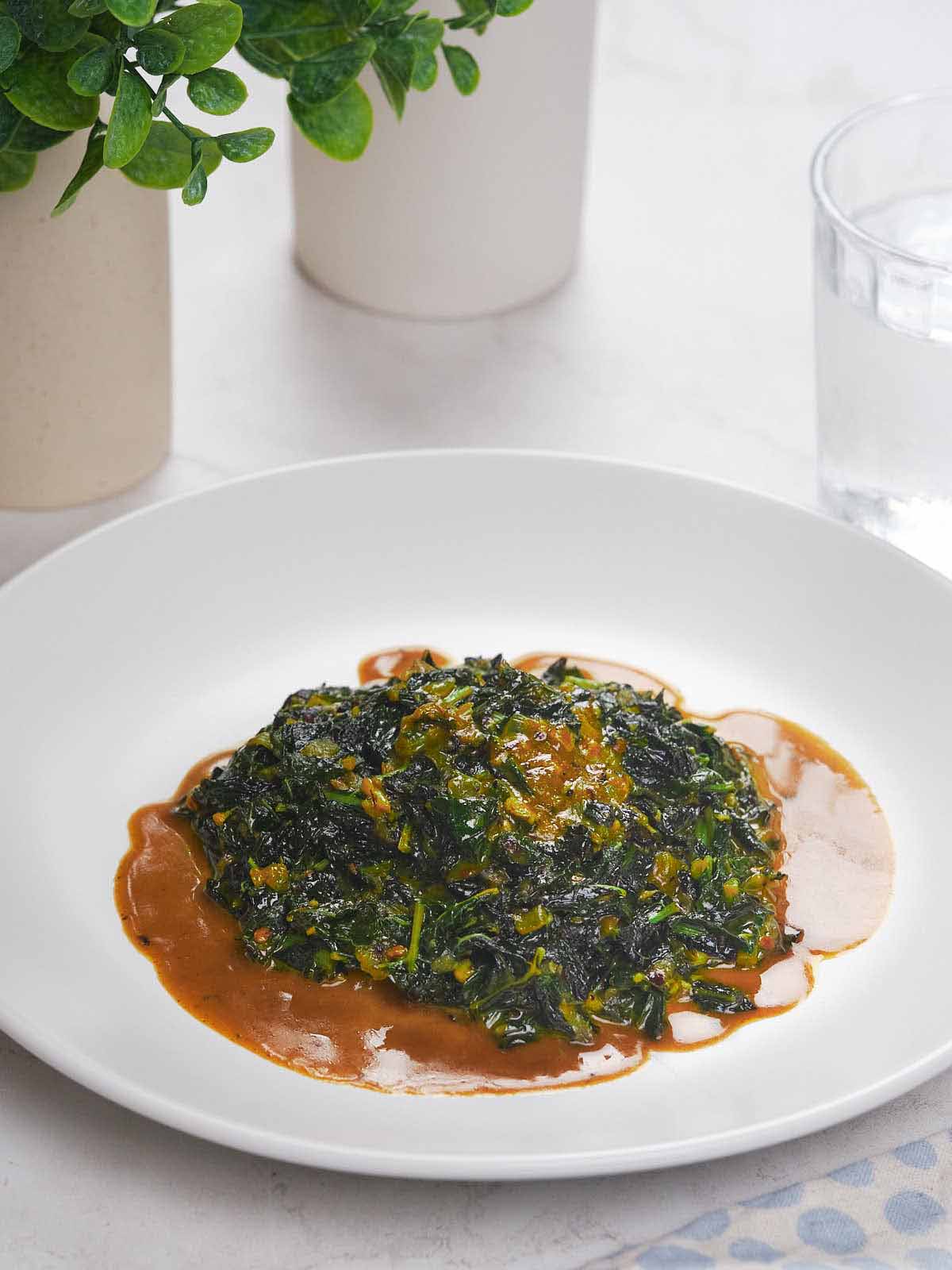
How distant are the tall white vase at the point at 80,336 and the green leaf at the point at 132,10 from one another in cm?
71

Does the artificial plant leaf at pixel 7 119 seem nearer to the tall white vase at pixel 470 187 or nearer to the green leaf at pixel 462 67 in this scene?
the green leaf at pixel 462 67

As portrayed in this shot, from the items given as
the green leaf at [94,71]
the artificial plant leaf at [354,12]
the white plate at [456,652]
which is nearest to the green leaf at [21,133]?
the green leaf at [94,71]

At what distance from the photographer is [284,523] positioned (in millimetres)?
3049

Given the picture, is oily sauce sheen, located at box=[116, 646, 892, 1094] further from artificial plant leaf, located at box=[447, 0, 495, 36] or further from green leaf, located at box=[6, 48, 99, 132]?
artificial plant leaf, located at box=[447, 0, 495, 36]

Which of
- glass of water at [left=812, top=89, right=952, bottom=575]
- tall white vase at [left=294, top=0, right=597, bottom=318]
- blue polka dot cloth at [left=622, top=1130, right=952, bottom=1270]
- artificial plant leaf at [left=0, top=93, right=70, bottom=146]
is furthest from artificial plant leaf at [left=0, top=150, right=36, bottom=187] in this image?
blue polka dot cloth at [left=622, top=1130, right=952, bottom=1270]

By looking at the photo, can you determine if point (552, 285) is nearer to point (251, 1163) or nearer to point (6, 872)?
point (6, 872)

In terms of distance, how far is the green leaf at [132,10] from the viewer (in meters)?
2.15

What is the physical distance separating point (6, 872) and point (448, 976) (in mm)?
641

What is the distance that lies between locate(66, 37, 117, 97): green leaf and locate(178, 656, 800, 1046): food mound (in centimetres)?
95

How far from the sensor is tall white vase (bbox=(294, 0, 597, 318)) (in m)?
3.50

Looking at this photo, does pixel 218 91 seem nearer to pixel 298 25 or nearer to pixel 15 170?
pixel 298 25

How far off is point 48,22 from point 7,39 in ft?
0.21

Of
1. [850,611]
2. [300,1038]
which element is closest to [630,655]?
[850,611]

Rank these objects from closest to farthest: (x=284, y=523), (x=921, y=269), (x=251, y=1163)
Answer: (x=251, y=1163)
(x=921, y=269)
(x=284, y=523)
